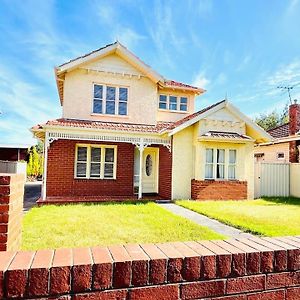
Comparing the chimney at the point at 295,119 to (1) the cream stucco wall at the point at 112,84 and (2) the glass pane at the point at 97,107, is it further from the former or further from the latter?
(2) the glass pane at the point at 97,107

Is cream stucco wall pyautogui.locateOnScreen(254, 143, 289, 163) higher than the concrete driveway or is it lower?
higher

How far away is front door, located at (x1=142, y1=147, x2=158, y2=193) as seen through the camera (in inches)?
666

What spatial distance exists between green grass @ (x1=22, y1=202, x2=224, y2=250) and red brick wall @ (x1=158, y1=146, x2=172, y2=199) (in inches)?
143

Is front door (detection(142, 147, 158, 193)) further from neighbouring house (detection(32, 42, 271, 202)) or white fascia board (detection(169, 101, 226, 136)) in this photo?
white fascia board (detection(169, 101, 226, 136))

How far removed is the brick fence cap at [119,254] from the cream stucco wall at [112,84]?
47.0ft

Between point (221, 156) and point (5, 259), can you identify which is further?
point (221, 156)

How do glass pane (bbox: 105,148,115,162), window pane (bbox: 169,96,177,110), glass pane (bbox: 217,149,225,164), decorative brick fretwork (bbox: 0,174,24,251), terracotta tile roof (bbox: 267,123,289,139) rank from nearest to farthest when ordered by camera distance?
decorative brick fretwork (bbox: 0,174,24,251), glass pane (bbox: 217,149,225,164), glass pane (bbox: 105,148,115,162), window pane (bbox: 169,96,177,110), terracotta tile roof (bbox: 267,123,289,139)

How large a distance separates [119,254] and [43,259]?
1.43 feet

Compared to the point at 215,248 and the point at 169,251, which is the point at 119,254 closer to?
the point at 169,251

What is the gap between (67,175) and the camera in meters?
15.1

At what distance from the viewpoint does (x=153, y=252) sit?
180 cm

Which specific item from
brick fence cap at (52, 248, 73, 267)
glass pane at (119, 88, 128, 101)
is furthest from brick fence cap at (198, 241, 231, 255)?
glass pane at (119, 88, 128, 101)

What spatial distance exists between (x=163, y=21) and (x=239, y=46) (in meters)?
9.51

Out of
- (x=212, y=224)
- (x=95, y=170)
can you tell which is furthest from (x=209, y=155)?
A: (x=212, y=224)
